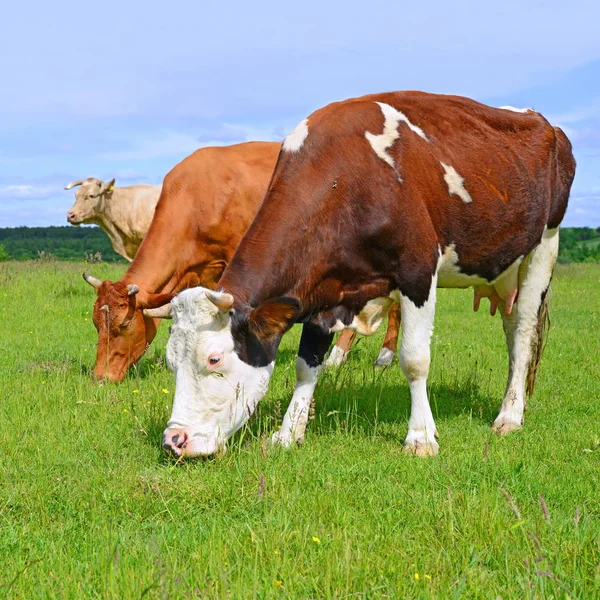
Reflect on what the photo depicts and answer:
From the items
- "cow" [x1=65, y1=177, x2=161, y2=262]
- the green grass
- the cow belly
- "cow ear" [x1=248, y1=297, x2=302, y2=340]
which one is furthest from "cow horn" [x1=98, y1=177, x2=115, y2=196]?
the green grass

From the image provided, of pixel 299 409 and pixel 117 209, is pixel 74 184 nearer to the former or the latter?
pixel 117 209

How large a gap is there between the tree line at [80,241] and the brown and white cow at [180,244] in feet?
107

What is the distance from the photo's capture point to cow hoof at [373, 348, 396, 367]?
9.29 metres

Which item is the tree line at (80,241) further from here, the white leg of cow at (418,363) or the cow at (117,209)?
the white leg of cow at (418,363)

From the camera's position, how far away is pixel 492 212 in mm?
6148

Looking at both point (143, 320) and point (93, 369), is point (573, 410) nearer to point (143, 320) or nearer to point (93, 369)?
point (143, 320)

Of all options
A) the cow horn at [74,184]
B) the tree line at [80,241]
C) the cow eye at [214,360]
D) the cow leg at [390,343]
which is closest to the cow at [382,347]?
the cow leg at [390,343]

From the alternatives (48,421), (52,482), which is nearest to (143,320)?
(48,421)

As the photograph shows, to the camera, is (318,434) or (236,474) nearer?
(236,474)

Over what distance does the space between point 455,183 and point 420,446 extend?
6.46 ft

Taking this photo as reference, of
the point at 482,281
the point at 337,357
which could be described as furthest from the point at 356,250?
the point at 337,357

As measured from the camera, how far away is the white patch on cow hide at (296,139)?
5.64 metres

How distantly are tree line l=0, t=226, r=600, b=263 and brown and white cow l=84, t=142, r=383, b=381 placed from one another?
32.6 meters

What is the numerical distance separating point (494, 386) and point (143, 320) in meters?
3.62
